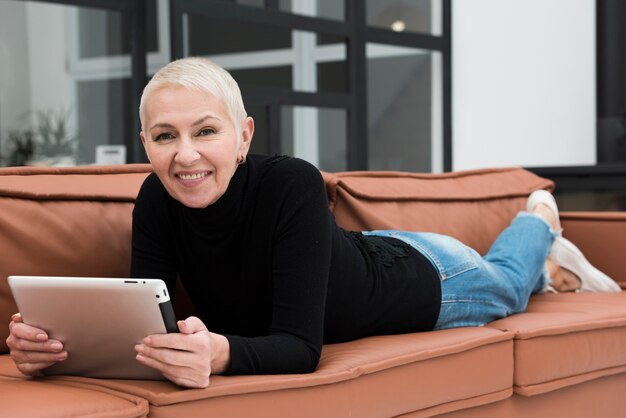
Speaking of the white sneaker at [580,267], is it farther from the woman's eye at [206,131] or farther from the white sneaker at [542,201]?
the woman's eye at [206,131]

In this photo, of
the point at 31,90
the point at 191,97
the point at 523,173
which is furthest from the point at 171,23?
the point at 191,97

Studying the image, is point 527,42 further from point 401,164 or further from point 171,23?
point 171,23

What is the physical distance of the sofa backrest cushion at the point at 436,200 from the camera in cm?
259

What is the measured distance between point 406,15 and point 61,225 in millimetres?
4658

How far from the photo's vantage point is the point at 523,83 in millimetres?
6230

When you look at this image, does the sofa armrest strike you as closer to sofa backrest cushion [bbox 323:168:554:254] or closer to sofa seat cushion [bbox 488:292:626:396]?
sofa backrest cushion [bbox 323:168:554:254]

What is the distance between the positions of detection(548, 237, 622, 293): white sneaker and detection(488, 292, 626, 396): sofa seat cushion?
0.32 meters

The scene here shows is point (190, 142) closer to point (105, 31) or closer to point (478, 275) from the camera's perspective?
point (478, 275)

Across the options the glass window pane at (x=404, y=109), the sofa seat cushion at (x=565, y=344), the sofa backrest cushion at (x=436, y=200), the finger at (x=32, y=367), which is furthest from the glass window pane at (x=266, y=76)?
the finger at (x=32, y=367)

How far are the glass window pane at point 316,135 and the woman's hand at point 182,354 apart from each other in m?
3.80

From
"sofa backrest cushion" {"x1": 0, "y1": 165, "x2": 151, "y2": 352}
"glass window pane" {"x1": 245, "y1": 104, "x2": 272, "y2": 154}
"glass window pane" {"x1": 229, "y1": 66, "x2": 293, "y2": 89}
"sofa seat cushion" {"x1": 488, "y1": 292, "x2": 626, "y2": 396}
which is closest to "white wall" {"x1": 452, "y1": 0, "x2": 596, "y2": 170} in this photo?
"glass window pane" {"x1": 229, "y1": 66, "x2": 293, "y2": 89}

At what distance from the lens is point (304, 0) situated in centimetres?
546

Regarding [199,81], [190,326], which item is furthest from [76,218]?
[190,326]

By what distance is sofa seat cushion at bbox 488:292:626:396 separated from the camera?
2.15m
